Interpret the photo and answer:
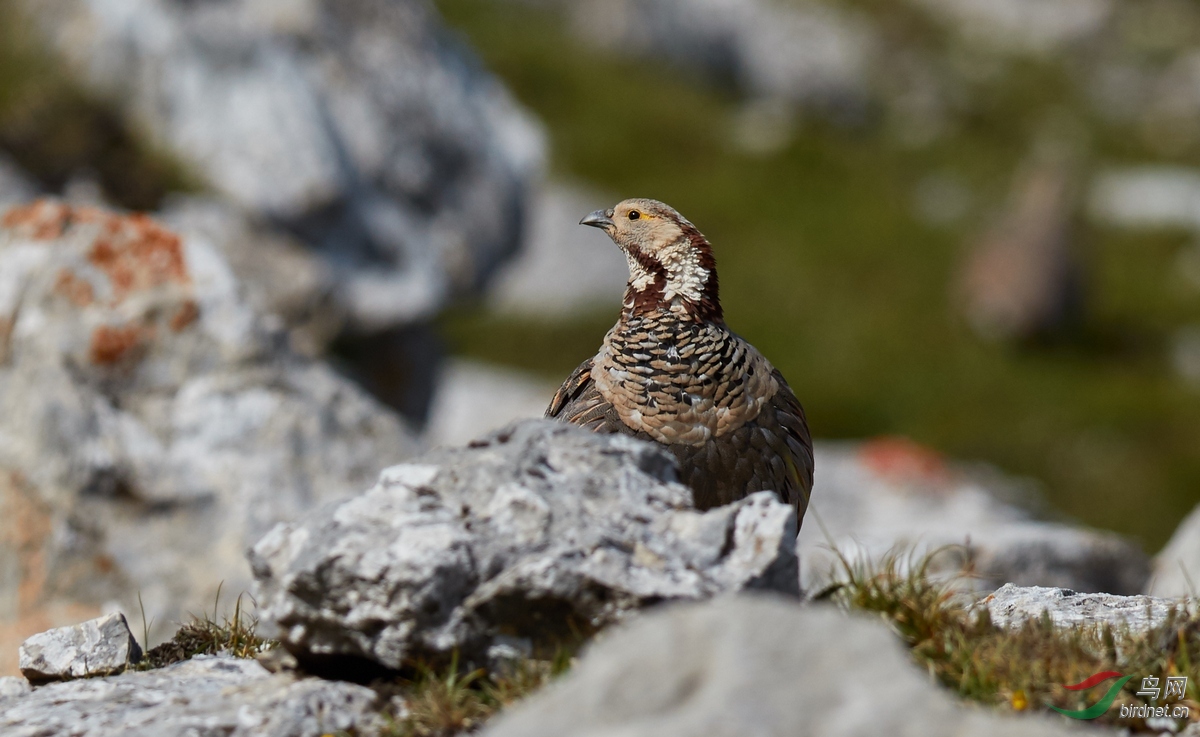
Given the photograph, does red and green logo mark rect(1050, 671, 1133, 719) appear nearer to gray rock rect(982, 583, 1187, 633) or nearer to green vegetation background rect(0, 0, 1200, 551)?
gray rock rect(982, 583, 1187, 633)

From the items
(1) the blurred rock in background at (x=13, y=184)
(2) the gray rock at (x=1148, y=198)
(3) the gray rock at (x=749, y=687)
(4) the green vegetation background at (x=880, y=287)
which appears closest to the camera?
(3) the gray rock at (x=749, y=687)

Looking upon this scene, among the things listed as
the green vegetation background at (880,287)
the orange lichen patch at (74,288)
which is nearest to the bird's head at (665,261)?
the orange lichen patch at (74,288)

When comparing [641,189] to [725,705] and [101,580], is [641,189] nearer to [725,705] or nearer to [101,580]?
[101,580]

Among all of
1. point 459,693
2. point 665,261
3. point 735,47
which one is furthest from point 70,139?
point 735,47

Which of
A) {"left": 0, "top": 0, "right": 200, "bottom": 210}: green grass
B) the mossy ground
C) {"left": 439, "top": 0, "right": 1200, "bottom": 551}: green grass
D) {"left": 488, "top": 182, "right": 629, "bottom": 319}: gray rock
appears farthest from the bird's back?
{"left": 488, "top": 182, "right": 629, "bottom": 319}: gray rock

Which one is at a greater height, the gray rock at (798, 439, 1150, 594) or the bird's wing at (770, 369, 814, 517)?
the bird's wing at (770, 369, 814, 517)

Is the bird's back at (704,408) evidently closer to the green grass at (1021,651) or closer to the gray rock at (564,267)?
the green grass at (1021,651)

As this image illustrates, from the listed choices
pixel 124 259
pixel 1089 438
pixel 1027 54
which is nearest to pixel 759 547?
pixel 124 259
